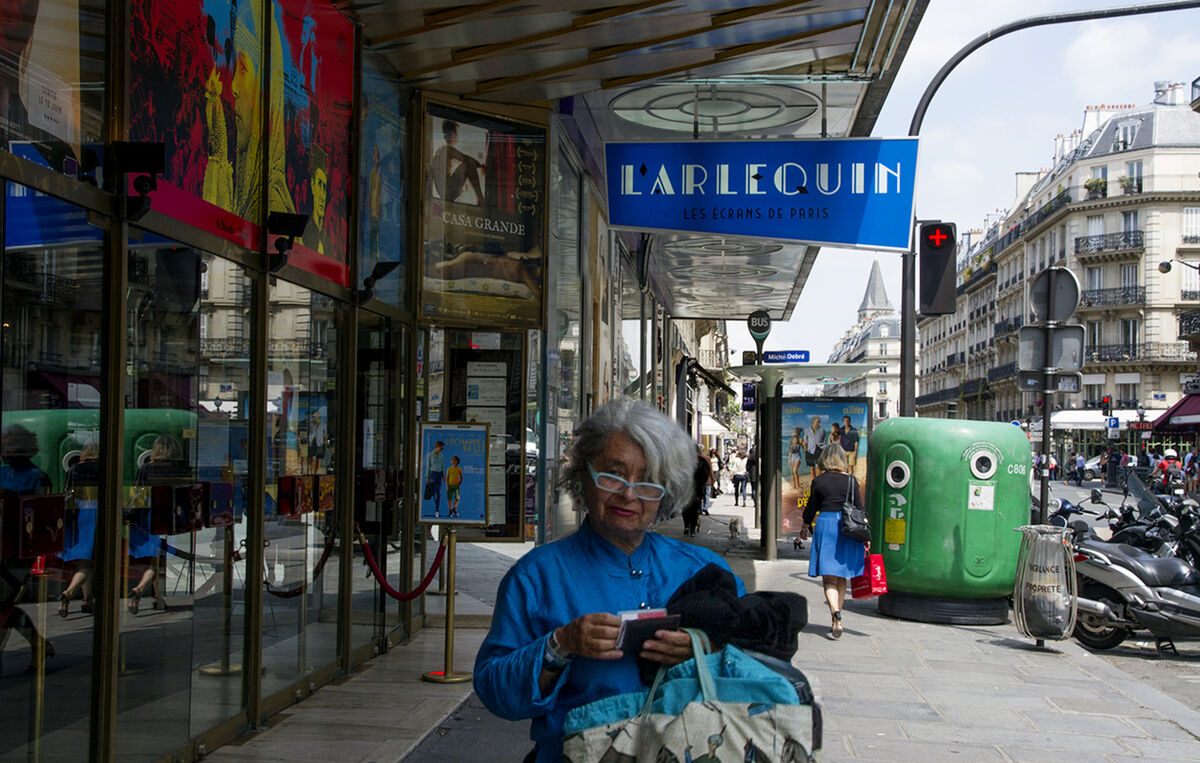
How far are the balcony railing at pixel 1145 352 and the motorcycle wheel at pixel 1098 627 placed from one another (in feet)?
216

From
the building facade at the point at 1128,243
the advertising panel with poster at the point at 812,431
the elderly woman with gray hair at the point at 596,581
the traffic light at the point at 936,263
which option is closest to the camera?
the elderly woman with gray hair at the point at 596,581

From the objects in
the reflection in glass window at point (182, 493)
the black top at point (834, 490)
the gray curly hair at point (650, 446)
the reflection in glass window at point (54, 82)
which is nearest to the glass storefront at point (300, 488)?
the reflection in glass window at point (182, 493)

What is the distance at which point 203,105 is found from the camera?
210 inches

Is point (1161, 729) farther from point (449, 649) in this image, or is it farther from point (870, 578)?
point (449, 649)

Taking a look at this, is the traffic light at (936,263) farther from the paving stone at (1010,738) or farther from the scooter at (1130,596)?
the paving stone at (1010,738)

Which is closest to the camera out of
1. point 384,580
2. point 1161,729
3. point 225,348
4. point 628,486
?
point 628,486

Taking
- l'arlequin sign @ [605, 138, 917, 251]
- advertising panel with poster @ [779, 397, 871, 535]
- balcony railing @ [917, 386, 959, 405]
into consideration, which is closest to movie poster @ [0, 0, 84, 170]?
l'arlequin sign @ [605, 138, 917, 251]

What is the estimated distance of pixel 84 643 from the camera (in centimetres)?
452

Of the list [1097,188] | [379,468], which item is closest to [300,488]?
[379,468]

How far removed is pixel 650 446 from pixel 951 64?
981 centimetres

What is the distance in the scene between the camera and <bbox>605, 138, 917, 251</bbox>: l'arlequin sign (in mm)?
8633

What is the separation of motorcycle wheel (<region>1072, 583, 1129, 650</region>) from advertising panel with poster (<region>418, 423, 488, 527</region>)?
220 inches

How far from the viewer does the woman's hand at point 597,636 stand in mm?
2324

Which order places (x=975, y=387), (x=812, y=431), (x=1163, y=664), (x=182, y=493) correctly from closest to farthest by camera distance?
(x=182, y=493), (x=1163, y=664), (x=812, y=431), (x=975, y=387)
